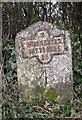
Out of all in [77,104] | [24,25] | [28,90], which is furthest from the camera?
[24,25]

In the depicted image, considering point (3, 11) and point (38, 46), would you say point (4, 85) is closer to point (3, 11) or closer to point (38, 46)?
point (38, 46)

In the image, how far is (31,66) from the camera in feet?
13.6

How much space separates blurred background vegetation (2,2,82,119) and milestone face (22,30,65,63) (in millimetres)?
230

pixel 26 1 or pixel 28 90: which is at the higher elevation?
pixel 26 1

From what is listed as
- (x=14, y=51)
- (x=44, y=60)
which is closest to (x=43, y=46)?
(x=44, y=60)

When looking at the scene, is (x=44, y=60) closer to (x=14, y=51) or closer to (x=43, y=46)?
(x=43, y=46)

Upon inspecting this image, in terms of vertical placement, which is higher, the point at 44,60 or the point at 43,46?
the point at 43,46

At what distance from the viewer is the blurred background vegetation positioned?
363cm

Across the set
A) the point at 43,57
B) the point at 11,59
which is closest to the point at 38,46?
the point at 43,57

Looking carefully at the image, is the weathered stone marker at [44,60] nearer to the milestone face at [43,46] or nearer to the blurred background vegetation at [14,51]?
the milestone face at [43,46]

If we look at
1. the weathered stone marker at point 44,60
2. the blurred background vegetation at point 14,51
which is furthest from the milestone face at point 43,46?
the blurred background vegetation at point 14,51

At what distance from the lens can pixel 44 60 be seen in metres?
4.14

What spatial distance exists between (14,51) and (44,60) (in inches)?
16.7

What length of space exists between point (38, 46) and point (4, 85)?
2.15ft
